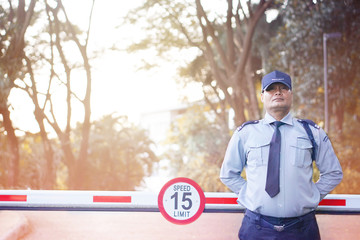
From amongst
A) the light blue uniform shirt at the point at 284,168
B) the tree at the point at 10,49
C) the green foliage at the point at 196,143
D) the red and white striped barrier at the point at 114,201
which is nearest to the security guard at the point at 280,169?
the light blue uniform shirt at the point at 284,168

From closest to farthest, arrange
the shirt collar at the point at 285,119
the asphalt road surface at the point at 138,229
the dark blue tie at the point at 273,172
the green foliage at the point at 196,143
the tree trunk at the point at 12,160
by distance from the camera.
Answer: the dark blue tie at the point at 273,172, the shirt collar at the point at 285,119, the tree trunk at the point at 12,160, the asphalt road surface at the point at 138,229, the green foliage at the point at 196,143

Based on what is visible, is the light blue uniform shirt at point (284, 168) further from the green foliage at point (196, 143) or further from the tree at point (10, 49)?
the green foliage at point (196, 143)

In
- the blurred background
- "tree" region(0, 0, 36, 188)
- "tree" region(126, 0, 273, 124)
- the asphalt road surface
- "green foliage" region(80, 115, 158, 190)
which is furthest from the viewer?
"green foliage" region(80, 115, 158, 190)

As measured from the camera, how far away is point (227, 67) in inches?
419

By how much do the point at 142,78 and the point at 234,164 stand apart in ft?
37.4

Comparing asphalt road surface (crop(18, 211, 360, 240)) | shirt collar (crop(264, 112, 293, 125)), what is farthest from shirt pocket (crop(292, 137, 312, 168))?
asphalt road surface (crop(18, 211, 360, 240))

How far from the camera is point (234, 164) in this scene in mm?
2871

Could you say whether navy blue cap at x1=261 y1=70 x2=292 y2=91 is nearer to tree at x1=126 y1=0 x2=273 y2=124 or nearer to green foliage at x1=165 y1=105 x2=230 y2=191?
tree at x1=126 y1=0 x2=273 y2=124

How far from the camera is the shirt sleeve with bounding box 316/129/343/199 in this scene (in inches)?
109

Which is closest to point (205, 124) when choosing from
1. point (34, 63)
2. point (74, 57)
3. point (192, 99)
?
point (192, 99)

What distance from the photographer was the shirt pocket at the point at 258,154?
8.96 ft

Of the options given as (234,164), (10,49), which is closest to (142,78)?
(10,49)

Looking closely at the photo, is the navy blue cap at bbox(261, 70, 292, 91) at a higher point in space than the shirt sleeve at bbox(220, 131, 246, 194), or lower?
higher

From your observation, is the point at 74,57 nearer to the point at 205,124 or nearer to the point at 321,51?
the point at 321,51
